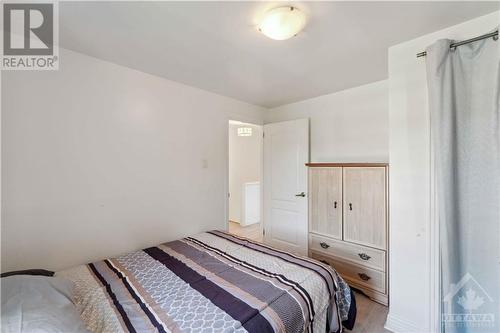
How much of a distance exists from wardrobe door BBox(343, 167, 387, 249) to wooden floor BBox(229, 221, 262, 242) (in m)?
2.05

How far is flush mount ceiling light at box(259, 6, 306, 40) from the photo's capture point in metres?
1.34

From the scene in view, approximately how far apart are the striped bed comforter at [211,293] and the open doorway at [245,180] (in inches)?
114

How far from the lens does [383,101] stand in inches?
99.3

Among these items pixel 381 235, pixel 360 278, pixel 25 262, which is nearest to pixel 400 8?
pixel 381 235

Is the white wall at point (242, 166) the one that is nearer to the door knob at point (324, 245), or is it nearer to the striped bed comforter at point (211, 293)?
the door knob at point (324, 245)

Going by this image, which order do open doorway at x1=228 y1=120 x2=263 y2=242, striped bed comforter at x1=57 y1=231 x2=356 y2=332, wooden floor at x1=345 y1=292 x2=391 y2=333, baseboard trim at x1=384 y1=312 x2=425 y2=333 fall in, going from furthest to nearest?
open doorway at x1=228 y1=120 x2=263 y2=242, wooden floor at x1=345 y1=292 x2=391 y2=333, baseboard trim at x1=384 y1=312 x2=425 y2=333, striped bed comforter at x1=57 y1=231 x2=356 y2=332

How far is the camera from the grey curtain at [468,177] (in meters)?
1.34

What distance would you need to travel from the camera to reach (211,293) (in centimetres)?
134

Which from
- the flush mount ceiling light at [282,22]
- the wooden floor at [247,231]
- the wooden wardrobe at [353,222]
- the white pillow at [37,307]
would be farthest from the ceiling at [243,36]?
the wooden floor at [247,231]

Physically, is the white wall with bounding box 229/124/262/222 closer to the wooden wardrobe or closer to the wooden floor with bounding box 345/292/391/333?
the wooden wardrobe

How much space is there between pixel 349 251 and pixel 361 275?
0.25 metres

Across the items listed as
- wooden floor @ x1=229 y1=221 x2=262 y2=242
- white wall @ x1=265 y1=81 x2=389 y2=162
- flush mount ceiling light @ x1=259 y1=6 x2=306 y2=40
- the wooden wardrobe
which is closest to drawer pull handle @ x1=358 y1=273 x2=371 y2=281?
the wooden wardrobe

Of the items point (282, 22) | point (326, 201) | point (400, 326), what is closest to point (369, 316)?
point (400, 326)

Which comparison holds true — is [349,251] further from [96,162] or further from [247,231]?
[96,162]
